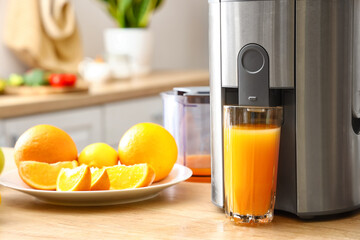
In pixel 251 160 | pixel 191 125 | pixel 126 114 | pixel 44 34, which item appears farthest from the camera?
pixel 44 34

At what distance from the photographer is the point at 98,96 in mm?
2523

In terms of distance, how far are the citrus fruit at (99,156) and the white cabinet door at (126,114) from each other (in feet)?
5.27

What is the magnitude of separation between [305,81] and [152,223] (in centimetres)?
26

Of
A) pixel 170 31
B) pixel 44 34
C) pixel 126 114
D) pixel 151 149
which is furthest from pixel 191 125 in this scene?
pixel 170 31

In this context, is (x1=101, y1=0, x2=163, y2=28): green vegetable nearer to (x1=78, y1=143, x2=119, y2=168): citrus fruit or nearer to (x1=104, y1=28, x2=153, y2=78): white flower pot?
(x1=104, y1=28, x2=153, y2=78): white flower pot

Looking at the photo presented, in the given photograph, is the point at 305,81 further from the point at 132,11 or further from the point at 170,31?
the point at 170,31

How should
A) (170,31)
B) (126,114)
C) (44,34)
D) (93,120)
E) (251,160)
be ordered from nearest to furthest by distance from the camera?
(251,160) < (93,120) < (126,114) < (44,34) < (170,31)

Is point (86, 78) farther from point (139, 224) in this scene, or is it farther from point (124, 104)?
point (139, 224)

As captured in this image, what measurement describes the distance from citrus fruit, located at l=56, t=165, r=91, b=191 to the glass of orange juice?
0.61 ft

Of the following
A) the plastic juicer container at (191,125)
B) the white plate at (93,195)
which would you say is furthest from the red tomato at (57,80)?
the white plate at (93,195)

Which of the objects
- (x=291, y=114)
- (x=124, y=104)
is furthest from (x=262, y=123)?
(x=124, y=104)

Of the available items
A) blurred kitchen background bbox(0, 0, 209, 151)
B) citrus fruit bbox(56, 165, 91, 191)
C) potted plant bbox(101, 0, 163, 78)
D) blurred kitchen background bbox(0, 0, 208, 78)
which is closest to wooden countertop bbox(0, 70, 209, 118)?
blurred kitchen background bbox(0, 0, 209, 151)

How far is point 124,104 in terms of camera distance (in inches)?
106

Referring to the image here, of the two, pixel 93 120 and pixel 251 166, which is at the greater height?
pixel 251 166
